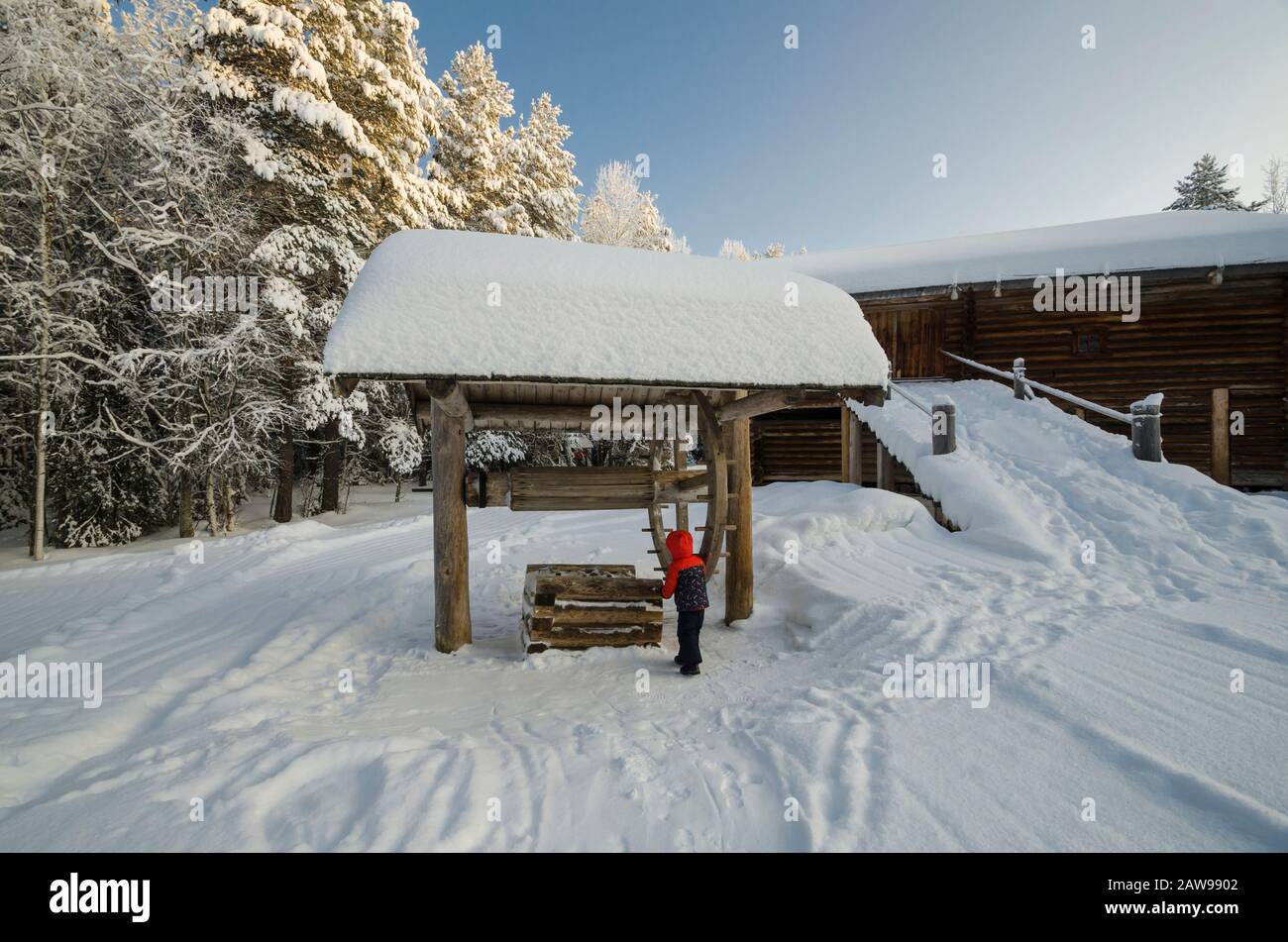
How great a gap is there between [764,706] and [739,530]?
255cm

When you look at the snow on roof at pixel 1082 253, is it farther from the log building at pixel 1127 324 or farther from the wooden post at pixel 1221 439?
the wooden post at pixel 1221 439

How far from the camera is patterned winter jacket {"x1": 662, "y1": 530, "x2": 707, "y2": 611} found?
16.2 feet

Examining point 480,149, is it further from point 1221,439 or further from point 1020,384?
point 1221,439

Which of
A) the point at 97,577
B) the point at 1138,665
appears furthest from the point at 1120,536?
the point at 97,577

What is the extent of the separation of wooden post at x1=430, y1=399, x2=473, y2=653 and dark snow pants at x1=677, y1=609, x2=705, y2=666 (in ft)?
7.04

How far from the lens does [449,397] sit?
480 centimetres

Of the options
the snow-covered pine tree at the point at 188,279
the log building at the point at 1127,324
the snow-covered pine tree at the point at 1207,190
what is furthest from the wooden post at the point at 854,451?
the snow-covered pine tree at the point at 1207,190

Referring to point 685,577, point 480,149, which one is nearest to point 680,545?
point 685,577

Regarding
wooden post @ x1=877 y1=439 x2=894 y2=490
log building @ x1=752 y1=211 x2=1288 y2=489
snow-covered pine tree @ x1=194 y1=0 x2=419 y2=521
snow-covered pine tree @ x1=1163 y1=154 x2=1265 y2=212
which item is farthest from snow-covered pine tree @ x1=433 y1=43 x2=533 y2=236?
snow-covered pine tree @ x1=1163 y1=154 x2=1265 y2=212

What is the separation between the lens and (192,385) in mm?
11008

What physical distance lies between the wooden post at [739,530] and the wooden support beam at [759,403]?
0.21 metres

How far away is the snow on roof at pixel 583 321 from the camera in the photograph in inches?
173

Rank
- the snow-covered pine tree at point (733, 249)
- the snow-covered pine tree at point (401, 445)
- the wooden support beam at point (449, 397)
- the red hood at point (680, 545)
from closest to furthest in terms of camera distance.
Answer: the wooden support beam at point (449, 397) < the red hood at point (680, 545) < the snow-covered pine tree at point (401, 445) < the snow-covered pine tree at point (733, 249)

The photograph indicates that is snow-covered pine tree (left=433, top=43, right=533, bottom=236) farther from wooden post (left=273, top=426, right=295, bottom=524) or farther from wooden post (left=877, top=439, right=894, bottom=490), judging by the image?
wooden post (left=877, top=439, right=894, bottom=490)
